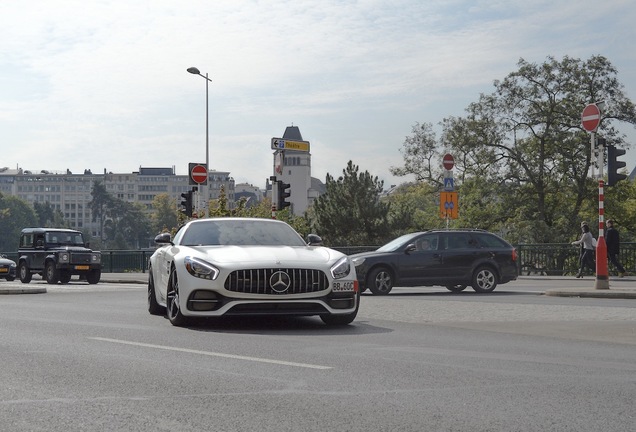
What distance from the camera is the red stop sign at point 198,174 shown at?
3328cm

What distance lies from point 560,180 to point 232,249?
152 feet

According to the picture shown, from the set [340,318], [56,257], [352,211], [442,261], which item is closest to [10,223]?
[352,211]

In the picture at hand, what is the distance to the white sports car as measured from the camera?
1170 cm

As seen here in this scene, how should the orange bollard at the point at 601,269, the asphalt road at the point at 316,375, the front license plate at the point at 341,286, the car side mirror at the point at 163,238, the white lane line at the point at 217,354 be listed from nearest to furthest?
1. the asphalt road at the point at 316,375
2. the white lane line at the point at 217,354
3. the front license plate at the point at 341,286
4. the car side mirror at the point at 163,238
5. the orange bollard at the point at 601,269

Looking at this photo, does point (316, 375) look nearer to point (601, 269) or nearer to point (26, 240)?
point (601, 269)

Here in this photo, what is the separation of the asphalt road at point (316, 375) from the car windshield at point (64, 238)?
74.7 feet

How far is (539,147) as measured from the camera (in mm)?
55938

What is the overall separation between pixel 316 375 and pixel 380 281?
14.5 m

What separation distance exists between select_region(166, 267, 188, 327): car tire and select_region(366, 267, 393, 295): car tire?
32.1 ft

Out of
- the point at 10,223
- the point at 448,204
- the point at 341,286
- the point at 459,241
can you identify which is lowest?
the point at 341,286

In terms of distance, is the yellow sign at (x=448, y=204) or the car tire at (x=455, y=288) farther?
the yellow sign at (x=448, y=204)

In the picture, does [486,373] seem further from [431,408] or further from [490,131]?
[490,131]

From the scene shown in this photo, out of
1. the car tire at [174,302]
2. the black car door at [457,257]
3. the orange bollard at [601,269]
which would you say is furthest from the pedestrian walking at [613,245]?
the car tire at [174,302]

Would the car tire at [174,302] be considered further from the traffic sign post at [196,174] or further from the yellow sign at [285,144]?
the traffic sign post at [196,174]
